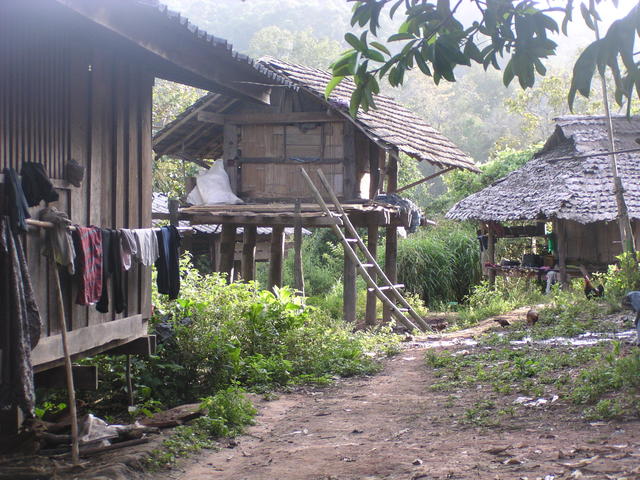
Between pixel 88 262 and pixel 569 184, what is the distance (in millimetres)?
14803

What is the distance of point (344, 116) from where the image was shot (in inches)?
521

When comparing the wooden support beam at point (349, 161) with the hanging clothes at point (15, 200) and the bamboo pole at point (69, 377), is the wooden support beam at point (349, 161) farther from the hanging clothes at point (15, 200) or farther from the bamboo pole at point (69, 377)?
the hanging clothes at point (15, 200)

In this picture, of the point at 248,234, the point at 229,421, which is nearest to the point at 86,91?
the point at 229,421

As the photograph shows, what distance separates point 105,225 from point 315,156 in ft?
25.5

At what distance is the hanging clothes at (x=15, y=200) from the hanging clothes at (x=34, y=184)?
0.22 meters

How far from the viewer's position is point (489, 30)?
3.62 m

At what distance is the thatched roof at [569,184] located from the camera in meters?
17.1

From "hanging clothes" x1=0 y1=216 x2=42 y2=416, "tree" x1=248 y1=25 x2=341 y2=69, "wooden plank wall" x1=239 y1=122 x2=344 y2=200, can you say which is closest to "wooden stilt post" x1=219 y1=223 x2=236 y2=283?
"wooden plank wall" x1=239 y1=122 x2=344 y2=200

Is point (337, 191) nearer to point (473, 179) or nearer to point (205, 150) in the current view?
point (205, 150)

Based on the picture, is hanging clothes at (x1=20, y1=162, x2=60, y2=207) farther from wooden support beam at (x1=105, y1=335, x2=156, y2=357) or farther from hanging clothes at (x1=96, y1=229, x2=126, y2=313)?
wooden support beam at (x1=105, y1=335, x2=156, y2=357)

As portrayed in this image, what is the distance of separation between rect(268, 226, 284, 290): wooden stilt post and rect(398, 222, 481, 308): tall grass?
7.60 m

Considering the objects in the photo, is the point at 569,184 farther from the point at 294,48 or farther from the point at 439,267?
the point at 294,48

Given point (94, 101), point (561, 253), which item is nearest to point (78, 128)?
point (94, 101)

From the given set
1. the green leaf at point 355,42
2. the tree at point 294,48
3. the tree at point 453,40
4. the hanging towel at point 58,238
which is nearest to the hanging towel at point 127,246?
the hanging towel at point 58,238
